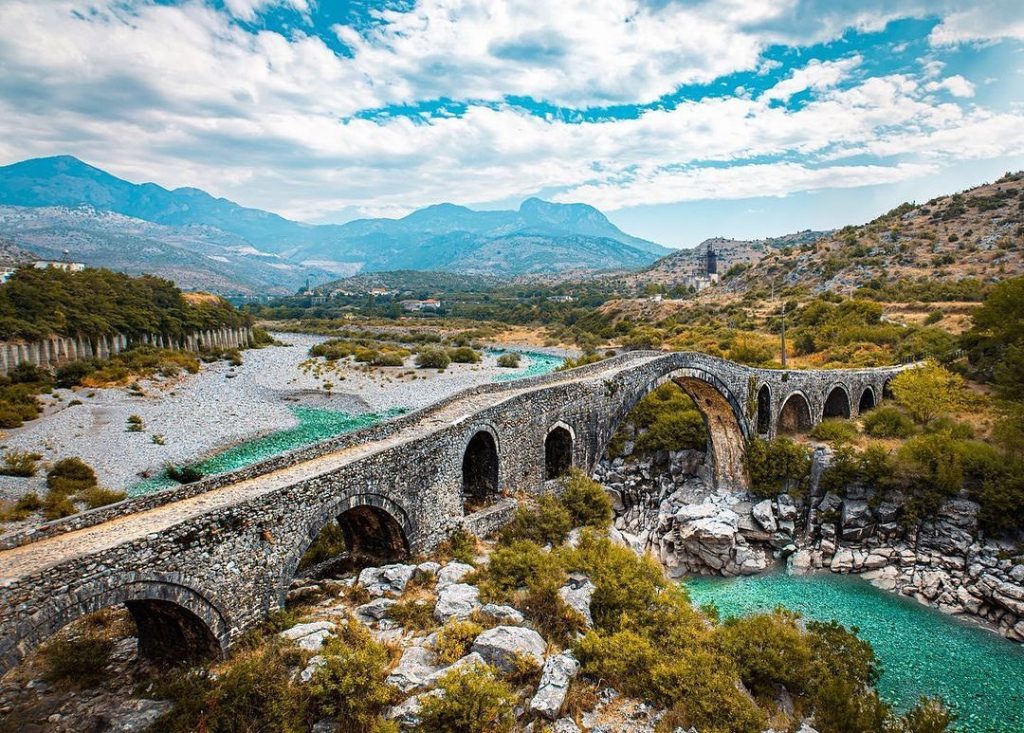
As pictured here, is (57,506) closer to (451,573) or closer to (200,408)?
(451,573)

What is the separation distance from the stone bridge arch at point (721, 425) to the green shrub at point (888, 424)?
545 centimetres

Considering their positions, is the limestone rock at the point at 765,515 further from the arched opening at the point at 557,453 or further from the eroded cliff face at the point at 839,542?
the arched opening at the point at 557,453

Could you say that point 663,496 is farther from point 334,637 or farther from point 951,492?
point 334,637

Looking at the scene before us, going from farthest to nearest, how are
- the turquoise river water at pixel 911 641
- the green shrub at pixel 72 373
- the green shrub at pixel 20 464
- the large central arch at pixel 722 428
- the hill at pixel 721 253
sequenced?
the hill at pixel 721 253, the green shrub at pixel 72 373, the large central arch at pixel 722 428, the green shrub at pixel 20 464, the turquoise river water at pixel 911 641

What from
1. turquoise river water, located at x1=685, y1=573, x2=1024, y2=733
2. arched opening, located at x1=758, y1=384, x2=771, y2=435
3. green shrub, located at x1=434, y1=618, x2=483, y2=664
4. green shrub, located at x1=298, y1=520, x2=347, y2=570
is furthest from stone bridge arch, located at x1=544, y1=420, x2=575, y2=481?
arched opening, located at x1=758, y1=384, x2=771, y2=435

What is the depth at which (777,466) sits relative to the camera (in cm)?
2434

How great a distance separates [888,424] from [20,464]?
36860mm

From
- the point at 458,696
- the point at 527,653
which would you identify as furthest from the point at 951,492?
the point at 458,696

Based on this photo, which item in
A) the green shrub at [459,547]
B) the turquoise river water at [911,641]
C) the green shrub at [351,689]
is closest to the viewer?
the green shrub at [351,689]

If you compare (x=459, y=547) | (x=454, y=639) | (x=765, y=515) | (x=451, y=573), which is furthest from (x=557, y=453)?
(x=454, y=639)

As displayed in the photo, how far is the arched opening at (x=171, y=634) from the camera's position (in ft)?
29.5

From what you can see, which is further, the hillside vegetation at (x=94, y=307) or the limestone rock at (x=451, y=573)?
the hillside vegetation at (x=94, y=307)

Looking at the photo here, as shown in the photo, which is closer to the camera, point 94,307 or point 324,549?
point 324,549

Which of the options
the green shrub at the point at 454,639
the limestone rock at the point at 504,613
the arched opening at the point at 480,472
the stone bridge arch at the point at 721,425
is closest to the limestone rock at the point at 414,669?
the green shrub at the point at 454,639
